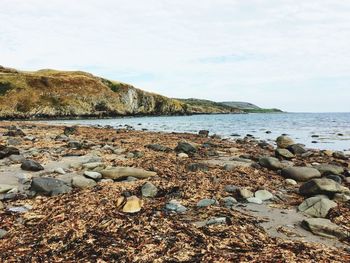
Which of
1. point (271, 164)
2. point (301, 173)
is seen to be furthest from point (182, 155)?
point (301, 173)

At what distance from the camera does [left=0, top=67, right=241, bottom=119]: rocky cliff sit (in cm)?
7250

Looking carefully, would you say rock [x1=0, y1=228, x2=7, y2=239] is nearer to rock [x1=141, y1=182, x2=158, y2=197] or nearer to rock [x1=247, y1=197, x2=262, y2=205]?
rock [x1=141, y1=182, x2=158, y2=197]

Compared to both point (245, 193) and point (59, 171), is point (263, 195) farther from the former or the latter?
point (59, 171)

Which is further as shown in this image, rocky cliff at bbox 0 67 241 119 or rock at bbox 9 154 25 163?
rocky cliff at bbox 0 67 241 119

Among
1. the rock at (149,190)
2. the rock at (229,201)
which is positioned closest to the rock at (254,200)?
the rock at (229,201)

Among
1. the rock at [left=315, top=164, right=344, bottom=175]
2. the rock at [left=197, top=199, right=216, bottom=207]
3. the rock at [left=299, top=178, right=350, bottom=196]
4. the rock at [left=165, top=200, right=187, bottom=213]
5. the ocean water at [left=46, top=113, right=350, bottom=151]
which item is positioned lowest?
the ocean water at [left=46, top=113, right=350, bottom=151]

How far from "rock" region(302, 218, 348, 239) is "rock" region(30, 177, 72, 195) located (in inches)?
178

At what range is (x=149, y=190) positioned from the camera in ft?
22.0

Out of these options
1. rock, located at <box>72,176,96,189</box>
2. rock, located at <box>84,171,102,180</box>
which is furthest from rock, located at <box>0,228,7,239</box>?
rock, located at <box>84,171,102,180</box>

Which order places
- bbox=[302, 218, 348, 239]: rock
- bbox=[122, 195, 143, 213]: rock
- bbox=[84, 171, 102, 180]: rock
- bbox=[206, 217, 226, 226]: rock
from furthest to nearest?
bbox=[84, 171, 102, 180]: rock < bbox=[122, 195, 143, 213]: rock < bbox=[206, 217, 226, 226]: rock < bbox=[302, 218, 348, 239]: rock

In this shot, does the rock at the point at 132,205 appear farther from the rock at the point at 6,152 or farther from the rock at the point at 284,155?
the rock at the point at 284,155

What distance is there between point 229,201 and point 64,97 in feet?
261

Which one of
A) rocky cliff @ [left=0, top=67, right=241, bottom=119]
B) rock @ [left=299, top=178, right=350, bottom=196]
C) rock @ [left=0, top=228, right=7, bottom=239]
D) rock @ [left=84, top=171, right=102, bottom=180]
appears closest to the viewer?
rock @ [left=0, top=228, right=7, bottom=239]

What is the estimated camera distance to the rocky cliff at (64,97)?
2854 inches
